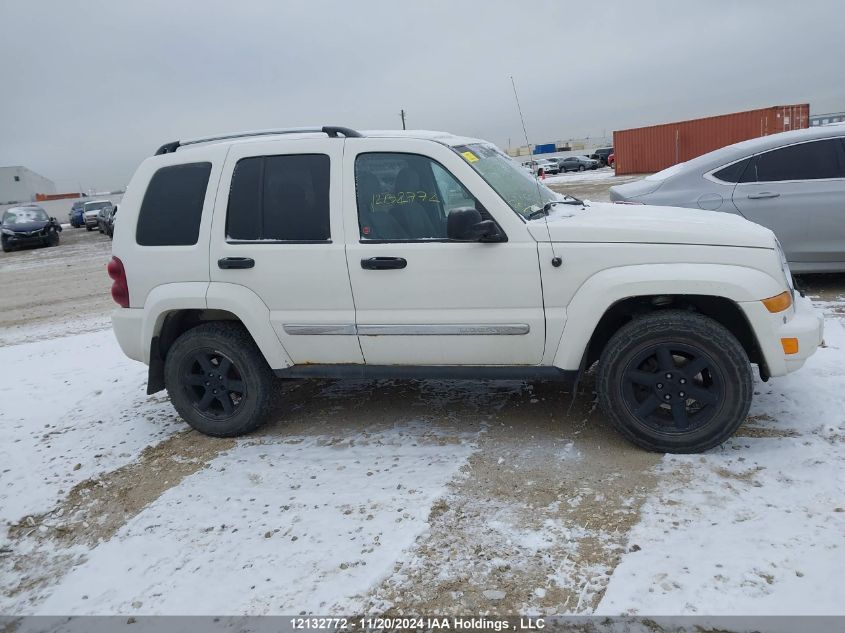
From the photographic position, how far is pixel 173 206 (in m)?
4.45

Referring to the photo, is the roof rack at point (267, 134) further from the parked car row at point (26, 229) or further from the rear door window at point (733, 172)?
the parked car row at point (26, 229)

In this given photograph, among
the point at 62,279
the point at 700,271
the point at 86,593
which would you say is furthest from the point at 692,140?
the point at 86,593

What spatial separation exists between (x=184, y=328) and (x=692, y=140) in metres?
33.4

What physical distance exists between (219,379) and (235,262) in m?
0.86

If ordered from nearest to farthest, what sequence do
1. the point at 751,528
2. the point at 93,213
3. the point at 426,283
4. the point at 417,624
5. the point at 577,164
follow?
1. the point at 417,624
2. the point at 751,528
3. the point at 426,283
4. the point at 93,213
5. the point at 577,164

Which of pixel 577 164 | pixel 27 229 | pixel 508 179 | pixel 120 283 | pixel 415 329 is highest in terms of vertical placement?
pixel 508 179

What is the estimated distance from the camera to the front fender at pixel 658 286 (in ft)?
11.6

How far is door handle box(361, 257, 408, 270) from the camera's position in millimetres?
3945

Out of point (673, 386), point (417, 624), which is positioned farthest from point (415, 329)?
point (417, 624)

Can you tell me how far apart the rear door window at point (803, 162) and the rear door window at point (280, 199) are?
4958 mm

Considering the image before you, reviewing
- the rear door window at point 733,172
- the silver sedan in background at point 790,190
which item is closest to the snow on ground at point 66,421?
the silver sedan in background at point 790,190

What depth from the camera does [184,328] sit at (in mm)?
4707

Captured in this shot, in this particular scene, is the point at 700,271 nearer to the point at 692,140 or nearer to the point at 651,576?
the point at 651,576

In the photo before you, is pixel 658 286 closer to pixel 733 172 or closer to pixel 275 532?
pixel 275 532
